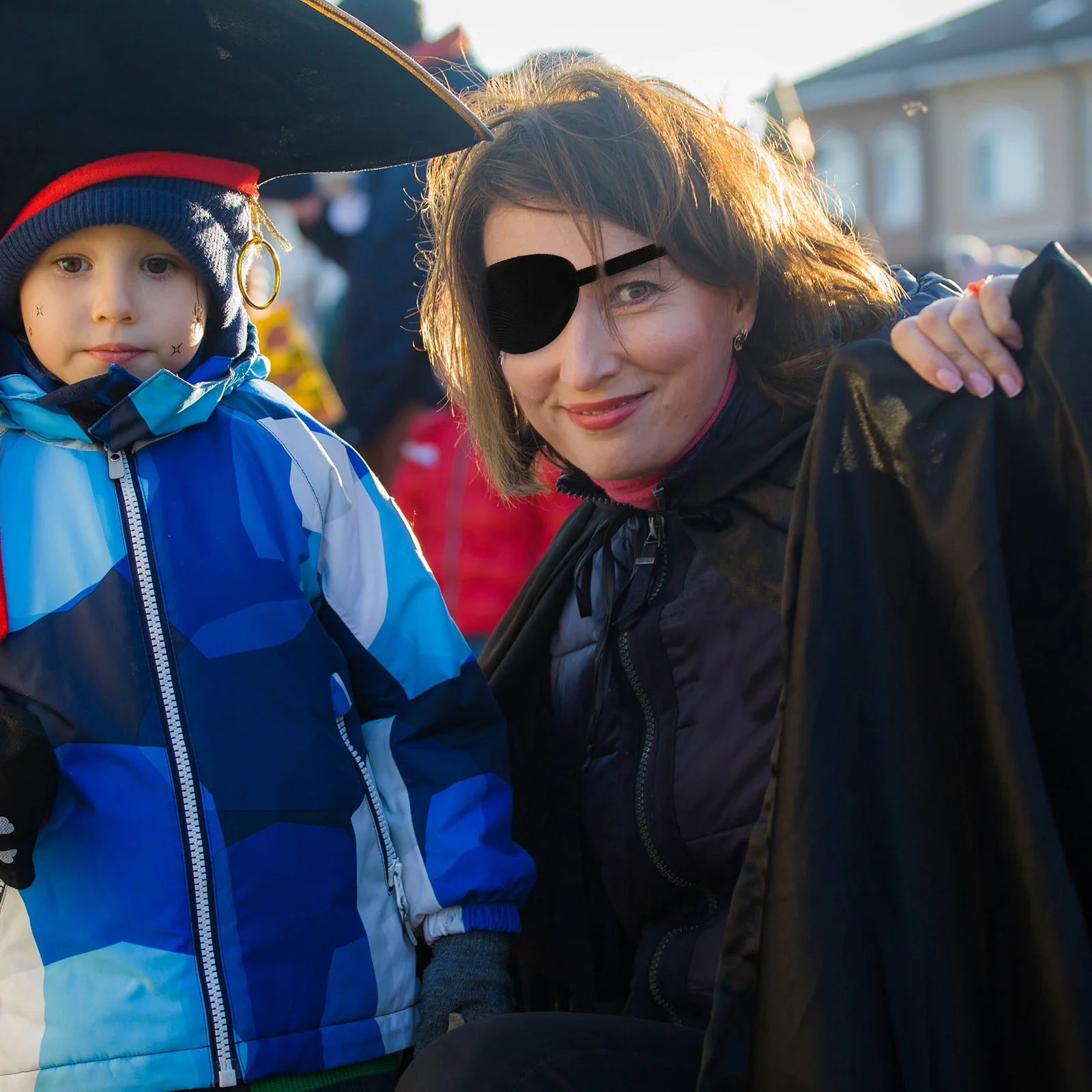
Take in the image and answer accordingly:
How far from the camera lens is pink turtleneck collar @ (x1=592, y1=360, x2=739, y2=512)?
83.9 inches

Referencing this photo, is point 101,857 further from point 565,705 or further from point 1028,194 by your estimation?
point 1028,194

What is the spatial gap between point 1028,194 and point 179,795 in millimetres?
29811

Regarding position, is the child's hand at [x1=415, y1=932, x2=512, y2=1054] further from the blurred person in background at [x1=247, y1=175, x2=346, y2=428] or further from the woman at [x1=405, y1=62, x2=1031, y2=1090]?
the blurred person in background at [x1=247, y1=175, x2=346, y2=428]

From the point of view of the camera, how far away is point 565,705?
232 centimetres

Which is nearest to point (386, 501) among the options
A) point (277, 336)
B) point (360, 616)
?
point (360, 616)

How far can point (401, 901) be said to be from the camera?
2010 mm

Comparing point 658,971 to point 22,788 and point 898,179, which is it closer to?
point 22,788

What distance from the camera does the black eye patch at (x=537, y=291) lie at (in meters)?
2.07

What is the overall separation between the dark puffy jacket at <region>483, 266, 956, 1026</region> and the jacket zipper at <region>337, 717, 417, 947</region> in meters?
0.32

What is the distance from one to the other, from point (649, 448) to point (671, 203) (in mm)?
387

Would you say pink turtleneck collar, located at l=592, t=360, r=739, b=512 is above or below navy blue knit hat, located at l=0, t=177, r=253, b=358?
below

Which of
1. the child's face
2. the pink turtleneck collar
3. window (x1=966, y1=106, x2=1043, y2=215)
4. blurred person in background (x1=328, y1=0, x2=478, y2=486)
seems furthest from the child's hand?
window (x1=966, y1=106, x2=1043, y2=215)

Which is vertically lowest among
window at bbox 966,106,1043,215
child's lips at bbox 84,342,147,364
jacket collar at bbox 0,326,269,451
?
jacket collar at bbox 0,326,269,451

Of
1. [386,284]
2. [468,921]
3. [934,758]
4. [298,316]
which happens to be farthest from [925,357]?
[298,316]
